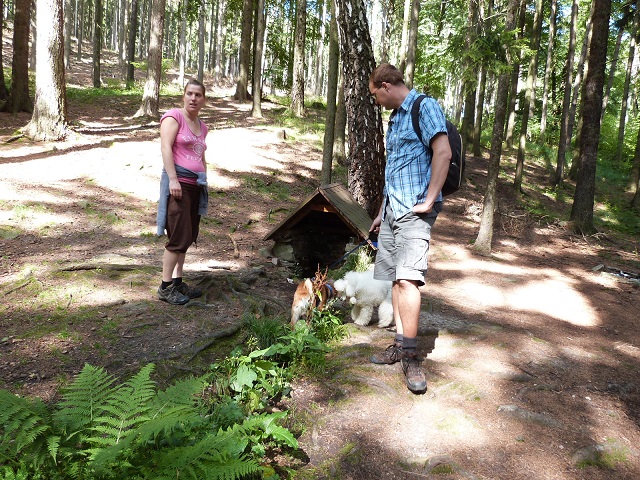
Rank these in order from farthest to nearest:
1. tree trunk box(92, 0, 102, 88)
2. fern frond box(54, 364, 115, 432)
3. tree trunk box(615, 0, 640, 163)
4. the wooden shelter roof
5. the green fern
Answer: tree trunk box(92, 0, 102, 88), tree trunk box(615, 0, 640, 163), the wooden shelter roof, fern frond box(54, 364, 115, 432), the green fern

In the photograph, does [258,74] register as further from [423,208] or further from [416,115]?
[423,208]

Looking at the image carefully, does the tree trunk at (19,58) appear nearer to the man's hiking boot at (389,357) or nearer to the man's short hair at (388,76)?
the man's short hair at (388,76)

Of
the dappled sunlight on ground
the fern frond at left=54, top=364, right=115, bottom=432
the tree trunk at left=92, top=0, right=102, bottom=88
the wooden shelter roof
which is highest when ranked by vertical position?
the tree trunk at left=92, top=0, right=102, bottom=88

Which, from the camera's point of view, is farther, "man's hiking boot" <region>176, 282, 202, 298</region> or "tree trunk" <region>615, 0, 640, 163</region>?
"tree trunk" <region>615, 0, 640, 163</region>

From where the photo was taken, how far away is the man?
310cm

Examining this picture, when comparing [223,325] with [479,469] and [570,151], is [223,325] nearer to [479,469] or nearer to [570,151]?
[479,469]

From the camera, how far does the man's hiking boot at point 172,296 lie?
454 cm

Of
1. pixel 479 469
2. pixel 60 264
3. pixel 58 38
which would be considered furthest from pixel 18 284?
pixel 58 38

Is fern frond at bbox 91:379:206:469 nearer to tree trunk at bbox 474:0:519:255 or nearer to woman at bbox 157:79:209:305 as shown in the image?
woman at bbox 157:79:209:305

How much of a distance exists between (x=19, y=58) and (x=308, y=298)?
42.5ft

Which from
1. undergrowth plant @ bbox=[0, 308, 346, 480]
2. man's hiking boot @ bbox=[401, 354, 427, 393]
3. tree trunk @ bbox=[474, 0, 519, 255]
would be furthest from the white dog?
tree trunk @ bbox=[474, 0, 519, 255]

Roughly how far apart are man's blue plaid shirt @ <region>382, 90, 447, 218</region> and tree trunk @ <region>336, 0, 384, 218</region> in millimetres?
4046

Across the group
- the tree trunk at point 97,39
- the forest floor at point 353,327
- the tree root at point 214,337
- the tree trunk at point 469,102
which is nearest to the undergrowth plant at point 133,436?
the forest floor at point 353,327

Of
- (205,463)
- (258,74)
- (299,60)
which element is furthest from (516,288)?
(299,60)
